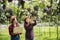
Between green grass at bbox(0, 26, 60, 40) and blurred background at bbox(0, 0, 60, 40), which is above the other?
blurred background at bbox(0, 0, 60, 40)

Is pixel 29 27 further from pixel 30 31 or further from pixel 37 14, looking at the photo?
pixel 37 14

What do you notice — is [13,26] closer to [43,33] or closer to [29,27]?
[29,27]

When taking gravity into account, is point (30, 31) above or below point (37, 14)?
below

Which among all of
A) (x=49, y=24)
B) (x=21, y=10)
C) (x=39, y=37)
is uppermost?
(x=21, y=10)

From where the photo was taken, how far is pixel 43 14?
69.3 inches

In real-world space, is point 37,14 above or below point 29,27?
above

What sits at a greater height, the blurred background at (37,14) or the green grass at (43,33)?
the blurred background at (37,14)

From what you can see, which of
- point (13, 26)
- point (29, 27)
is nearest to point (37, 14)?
point (29, 27)

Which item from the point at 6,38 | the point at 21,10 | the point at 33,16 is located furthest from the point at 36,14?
the point at 6,38

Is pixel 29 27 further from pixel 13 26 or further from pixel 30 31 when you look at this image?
pixel 13 26

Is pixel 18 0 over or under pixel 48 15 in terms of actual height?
over

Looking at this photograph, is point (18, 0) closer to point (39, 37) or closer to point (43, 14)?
point (43, 14)

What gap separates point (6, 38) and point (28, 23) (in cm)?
24

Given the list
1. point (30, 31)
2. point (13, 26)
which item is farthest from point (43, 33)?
point (13, 26)
